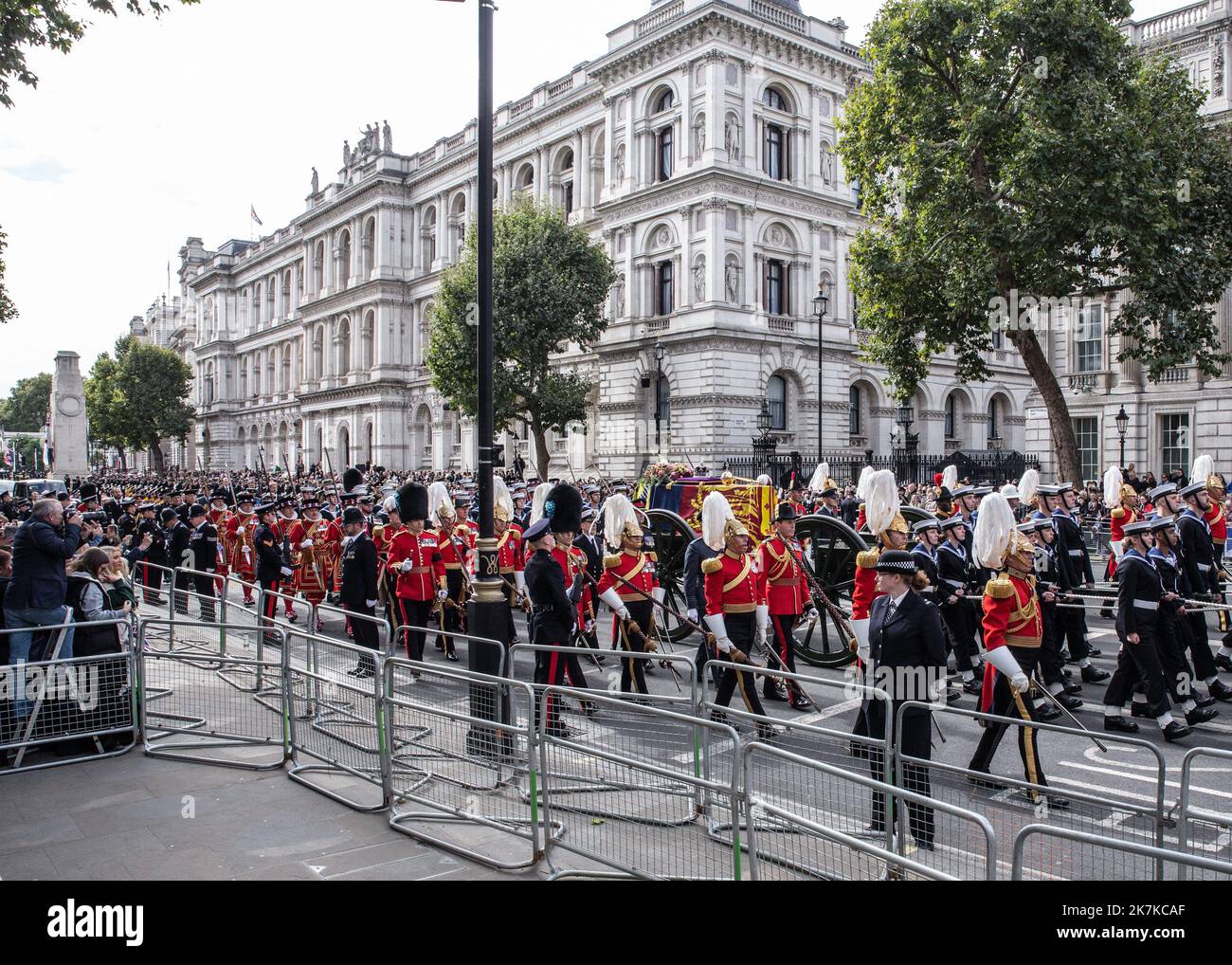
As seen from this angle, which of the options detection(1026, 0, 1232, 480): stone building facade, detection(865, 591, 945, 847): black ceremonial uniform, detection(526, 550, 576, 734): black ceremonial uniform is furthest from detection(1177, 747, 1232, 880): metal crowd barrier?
detection(1026, 0, 1232, 480): stone building facade

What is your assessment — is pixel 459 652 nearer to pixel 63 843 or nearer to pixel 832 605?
pixel 832 605

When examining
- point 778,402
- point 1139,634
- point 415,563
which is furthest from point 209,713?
point 778,402

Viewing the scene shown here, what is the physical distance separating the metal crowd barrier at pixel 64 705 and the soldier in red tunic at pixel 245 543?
29.1 ft

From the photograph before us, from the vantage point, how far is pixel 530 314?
36031 mm

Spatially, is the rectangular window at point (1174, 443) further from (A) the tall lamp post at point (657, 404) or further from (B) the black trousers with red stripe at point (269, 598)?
(B) the black trousers with red stripe at point (269, 598)

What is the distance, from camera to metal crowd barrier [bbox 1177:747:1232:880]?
167 inches

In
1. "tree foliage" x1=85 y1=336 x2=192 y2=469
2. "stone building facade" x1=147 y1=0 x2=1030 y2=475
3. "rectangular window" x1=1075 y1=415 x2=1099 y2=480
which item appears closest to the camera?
"rectangular window" x1=1075 y1=415 x2=1099 y2=480

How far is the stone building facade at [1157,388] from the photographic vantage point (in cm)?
2997

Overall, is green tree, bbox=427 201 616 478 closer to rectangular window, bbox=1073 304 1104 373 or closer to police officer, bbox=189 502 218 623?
rectangular window, bbox=1073 304 1104 373

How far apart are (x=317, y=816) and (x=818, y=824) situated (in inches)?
139

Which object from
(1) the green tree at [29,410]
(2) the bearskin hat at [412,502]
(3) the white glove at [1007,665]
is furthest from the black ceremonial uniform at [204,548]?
(1) the green tree at [29,410]

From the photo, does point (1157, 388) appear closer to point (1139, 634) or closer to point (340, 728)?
point (1139, 634)

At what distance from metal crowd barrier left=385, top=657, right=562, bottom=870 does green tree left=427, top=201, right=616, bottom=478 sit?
28.9m

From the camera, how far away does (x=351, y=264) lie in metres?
62.8
